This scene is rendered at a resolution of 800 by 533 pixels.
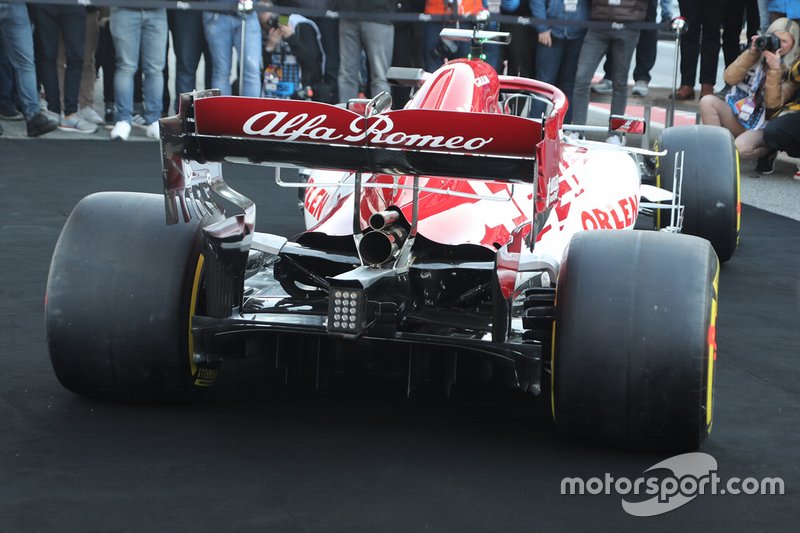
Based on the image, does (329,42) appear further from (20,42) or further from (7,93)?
(7,93)

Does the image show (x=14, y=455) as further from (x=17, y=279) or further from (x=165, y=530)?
(x=17, y=279)

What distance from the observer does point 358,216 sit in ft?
14.2

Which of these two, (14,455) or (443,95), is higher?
(443,95)

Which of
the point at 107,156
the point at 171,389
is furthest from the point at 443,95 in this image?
the point at 107,156

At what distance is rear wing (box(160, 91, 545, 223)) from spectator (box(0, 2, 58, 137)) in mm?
8136

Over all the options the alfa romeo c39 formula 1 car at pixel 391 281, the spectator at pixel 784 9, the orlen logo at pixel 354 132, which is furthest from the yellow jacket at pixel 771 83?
the orlen logo at pixel 354 132

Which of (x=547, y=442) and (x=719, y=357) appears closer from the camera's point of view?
(x=547, y=442)

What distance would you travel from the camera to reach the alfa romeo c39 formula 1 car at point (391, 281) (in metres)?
3.78

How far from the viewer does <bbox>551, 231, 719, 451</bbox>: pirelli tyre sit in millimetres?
3783

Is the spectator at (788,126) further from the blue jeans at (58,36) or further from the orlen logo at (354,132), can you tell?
the orlen logo at (354,132)

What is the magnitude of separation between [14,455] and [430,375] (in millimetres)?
1458

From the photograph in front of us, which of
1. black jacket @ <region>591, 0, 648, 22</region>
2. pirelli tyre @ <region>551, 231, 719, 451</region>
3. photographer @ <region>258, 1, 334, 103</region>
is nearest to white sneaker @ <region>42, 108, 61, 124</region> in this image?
photographer @ <region>258, 1, 334, 103</region>

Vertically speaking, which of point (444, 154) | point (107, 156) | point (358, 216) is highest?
point (444, 154)

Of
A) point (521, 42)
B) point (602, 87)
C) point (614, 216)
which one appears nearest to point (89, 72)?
point (521, 42)
